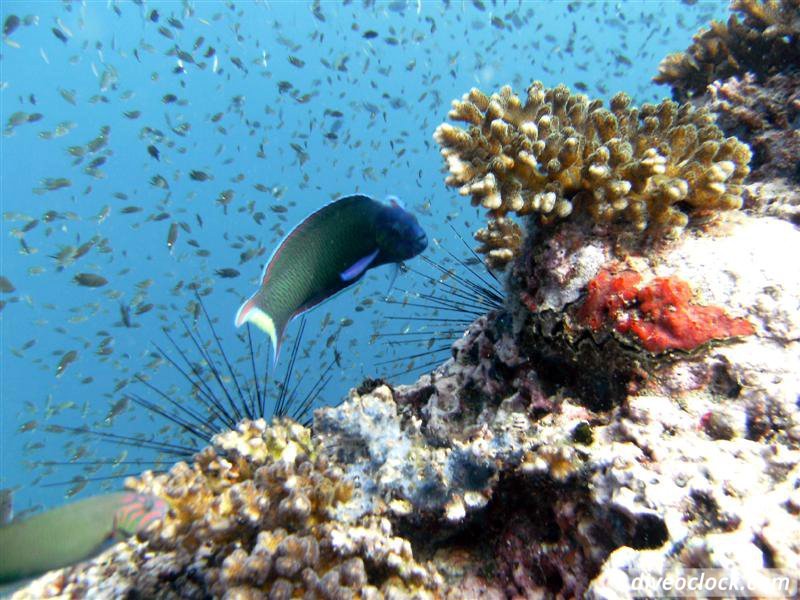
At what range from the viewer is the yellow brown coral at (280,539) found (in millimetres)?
1933

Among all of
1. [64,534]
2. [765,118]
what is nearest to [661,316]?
[64,534]

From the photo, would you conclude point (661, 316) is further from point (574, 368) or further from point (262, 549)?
point (262, 549)

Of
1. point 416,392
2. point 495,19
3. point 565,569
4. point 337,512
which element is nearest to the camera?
point 565,569

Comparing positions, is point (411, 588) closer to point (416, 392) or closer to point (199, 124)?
point (416, 392)

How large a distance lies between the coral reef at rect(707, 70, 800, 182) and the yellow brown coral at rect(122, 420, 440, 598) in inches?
148

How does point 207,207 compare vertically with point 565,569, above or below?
above

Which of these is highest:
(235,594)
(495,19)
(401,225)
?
(495,19)

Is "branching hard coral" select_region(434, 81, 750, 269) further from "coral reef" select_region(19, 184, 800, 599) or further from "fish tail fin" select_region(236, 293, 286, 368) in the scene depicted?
"fish tail fin" select_region(236, 293, 286, 368)

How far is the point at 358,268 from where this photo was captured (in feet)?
5.95

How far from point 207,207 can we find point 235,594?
9387 cm

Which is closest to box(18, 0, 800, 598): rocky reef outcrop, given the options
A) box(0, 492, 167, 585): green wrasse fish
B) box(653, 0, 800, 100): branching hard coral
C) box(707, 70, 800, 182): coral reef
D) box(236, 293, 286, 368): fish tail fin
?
box(0, 492, 167, 585): green wrasse fish

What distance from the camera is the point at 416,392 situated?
12.0 ft

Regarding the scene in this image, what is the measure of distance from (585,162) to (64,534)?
9.91 ft

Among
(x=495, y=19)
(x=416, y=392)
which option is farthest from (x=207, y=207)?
(x=416, y=392)
